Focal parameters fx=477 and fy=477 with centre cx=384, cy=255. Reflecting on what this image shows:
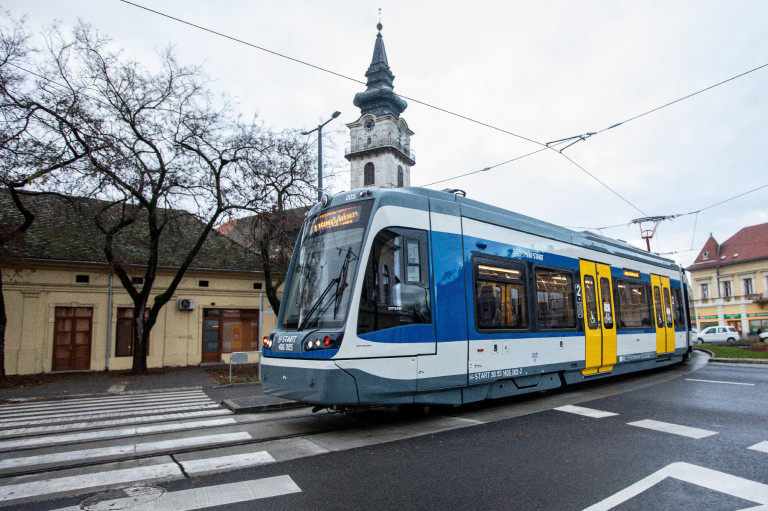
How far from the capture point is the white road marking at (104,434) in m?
6.53

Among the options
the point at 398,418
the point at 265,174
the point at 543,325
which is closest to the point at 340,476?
the point at 398,418

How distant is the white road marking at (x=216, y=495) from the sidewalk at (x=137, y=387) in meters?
4.46

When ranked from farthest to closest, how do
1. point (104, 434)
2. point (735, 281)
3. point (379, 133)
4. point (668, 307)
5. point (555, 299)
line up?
point (379, 133) → point (735, 281) → point (668, 307) → point (555, 299) → point (104, 434)

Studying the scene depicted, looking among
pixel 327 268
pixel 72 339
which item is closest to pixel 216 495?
pixel 327 268

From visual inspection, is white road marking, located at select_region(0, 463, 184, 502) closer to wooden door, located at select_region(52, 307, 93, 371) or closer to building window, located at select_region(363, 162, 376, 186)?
wooden door, located at select_region(52, 307, 93, 371)

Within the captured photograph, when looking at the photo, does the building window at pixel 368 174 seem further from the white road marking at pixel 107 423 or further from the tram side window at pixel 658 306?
the white road marking at pixel 107 423

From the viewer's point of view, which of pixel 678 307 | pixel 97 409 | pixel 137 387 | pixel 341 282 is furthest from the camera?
pixel 678 307

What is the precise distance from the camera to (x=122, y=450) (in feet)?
19.6

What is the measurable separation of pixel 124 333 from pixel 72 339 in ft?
6.34

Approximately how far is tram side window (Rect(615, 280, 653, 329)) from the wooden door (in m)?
20.3

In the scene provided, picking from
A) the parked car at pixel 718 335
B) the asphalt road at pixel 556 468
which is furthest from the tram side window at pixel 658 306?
the parked car at pixel 718 335

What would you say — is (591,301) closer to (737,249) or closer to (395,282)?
(395,282)

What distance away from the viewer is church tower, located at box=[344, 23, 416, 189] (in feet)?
202

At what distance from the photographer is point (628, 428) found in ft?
21.6
